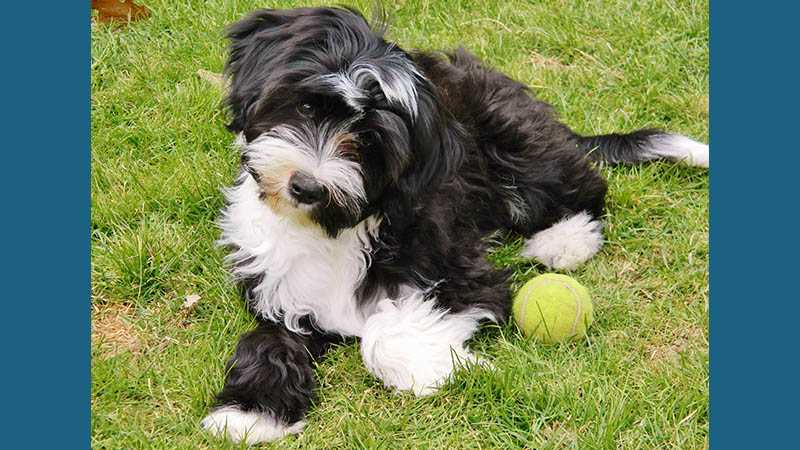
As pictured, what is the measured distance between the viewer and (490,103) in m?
4.24

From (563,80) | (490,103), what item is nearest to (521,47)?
(563,80)

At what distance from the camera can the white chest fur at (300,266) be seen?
338 cm

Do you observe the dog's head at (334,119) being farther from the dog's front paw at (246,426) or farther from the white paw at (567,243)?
the white paw at (567,243)

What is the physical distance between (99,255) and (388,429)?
5.60ft

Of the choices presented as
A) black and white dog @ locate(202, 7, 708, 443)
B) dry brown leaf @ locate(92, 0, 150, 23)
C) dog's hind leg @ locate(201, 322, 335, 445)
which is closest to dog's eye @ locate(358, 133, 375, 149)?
black and white dog @ locate(202, 7, 708, 443)

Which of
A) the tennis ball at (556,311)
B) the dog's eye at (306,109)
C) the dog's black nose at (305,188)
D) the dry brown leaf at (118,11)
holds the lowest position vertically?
the dry brown leaf at (118,11)

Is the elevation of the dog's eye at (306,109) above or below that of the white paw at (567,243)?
above

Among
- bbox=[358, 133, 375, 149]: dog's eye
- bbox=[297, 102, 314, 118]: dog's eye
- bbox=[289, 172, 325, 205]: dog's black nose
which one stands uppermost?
bbox=[297, 102, 314, 118]: dog's eye

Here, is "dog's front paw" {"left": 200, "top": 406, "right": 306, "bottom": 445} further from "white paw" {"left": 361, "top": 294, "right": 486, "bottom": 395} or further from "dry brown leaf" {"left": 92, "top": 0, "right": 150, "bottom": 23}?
"dry brown leaf" {"left": 92, "top": 0, "right": 150, "bottom": 23}

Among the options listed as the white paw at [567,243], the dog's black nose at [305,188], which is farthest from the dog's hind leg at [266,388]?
the white paw at [567,243]

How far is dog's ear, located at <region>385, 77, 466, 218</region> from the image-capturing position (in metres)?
3.10

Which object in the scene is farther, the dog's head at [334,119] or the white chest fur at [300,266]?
the white chest fur at [300,266]

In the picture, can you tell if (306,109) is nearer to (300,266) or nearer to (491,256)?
(300,266)

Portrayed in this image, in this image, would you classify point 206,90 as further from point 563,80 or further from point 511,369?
point 511,369
